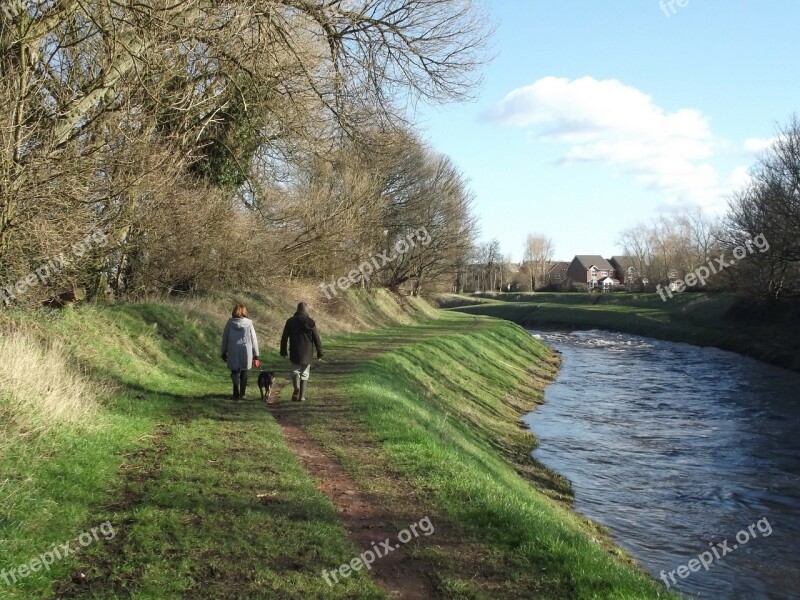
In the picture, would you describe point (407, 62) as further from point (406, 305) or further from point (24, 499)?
point (406, 305)

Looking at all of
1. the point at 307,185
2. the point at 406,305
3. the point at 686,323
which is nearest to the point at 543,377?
the point at 307,185

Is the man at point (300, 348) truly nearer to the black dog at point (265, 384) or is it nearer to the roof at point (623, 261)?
the black dog at point (265, 384)

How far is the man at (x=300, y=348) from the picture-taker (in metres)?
13.0

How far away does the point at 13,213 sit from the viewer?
10227 mm

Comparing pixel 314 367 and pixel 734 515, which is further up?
pixel 314 367

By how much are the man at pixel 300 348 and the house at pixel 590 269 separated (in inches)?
4774

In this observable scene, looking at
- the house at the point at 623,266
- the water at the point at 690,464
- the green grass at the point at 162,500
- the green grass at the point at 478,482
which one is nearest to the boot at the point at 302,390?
the green grass at the point at 478,482

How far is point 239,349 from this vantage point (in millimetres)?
12766

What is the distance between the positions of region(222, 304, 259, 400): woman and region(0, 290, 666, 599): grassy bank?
1.71 ft

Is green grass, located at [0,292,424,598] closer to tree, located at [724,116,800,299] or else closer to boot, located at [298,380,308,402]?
boot, located at [298,380,308,402]

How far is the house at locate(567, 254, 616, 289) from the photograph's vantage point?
429 feet

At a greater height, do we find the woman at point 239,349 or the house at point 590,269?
the house at point 590,269

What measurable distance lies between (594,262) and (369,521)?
136380 mm

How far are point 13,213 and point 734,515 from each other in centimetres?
1422
